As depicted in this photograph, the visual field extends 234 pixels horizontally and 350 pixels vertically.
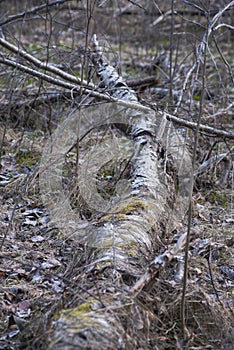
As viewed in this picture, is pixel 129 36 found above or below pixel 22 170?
above

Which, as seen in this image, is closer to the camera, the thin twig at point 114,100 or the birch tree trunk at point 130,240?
the birch tree trunk at point 130,240

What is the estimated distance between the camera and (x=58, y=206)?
14.7ft

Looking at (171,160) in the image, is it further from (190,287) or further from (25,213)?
(190,287)

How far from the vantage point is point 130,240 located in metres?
3.28

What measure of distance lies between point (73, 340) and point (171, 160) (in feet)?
8.66

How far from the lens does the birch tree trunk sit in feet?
7.76

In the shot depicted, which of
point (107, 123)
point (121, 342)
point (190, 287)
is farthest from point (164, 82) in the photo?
point (121, 342)

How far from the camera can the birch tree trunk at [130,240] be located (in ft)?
7.76

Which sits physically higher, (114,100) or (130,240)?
(114,100)

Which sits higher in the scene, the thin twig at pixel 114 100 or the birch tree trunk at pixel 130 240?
the thin twig at pixel 114 100

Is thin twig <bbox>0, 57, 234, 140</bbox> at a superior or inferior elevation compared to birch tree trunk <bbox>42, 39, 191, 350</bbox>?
superior

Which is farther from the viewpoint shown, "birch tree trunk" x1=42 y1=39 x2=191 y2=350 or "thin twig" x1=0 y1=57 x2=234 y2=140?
"thin twig" x1=0 y1=57 x2=234 y2=140

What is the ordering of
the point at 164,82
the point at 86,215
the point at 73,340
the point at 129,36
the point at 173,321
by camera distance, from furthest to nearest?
the point at 129,36 < the point at 164,82 < the point at 86,215 < the point at 173,321 < the point at 73,340

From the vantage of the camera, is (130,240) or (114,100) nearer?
(130,240)
